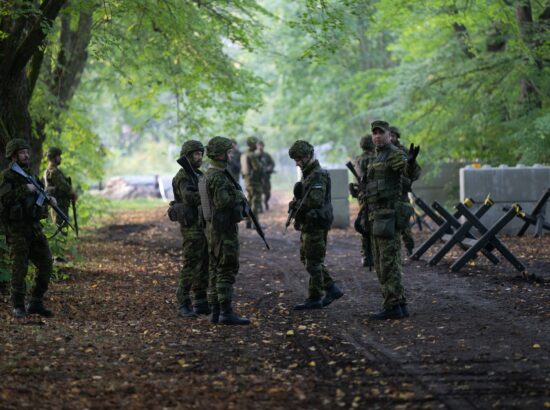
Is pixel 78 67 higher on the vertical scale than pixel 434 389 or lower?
higher

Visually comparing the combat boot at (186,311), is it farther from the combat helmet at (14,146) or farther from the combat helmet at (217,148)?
the combat helmet at (14,146)

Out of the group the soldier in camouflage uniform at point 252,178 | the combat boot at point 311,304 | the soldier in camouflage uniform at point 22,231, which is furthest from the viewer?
the soldier in camouflage uniform at point 252,178

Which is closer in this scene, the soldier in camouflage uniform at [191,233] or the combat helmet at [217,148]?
the combat helmet at [217,148]

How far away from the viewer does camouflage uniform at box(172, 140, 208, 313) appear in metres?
9.59

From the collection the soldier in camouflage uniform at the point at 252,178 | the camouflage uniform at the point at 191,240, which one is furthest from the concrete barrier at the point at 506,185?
the camouflage uniform at the point at 191,240

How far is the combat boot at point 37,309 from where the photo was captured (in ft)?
32.0

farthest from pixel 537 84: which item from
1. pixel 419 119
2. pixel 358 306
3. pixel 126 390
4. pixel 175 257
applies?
pixel 126 390

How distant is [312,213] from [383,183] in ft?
3.42

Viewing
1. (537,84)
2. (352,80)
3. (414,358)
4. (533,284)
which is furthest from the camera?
(352,80)

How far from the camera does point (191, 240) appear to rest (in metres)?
9.73

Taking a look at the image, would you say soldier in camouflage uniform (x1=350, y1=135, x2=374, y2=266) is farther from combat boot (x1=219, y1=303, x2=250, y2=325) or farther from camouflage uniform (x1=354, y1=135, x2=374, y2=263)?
combat boot (x1=219, y1=303, x2=250, y2=325)

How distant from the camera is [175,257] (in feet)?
53.8

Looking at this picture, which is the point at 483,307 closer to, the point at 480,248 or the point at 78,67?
the point at 480,248

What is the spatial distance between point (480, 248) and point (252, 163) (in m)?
10.3
